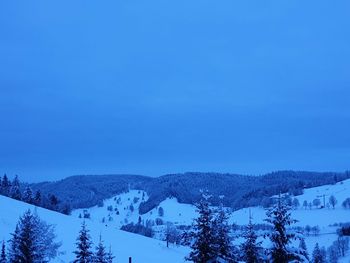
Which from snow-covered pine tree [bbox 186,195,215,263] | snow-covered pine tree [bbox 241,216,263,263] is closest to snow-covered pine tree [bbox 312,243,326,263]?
snow-covered pine tree [bbox 241,216,263,263]

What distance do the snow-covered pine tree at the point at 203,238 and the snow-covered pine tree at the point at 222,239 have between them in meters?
0.26

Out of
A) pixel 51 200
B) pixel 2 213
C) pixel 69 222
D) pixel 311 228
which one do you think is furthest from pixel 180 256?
pixel 311 228

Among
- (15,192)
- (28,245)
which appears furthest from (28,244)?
(15,192)

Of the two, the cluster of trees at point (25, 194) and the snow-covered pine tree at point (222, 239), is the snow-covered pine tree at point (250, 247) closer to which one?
the snow-covered pine tree at point (222, 239)

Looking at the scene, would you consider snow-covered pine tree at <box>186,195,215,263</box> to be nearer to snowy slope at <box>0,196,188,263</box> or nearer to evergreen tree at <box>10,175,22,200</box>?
snowy slope at <box>0,196,188,263</box>

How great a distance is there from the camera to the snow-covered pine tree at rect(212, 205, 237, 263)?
2244 centimetres

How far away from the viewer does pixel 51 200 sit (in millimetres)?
141750

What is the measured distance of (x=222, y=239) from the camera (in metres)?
22.9

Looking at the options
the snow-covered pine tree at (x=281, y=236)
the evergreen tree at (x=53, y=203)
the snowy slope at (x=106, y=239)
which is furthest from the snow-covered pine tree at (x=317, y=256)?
the evergreen tree at (x=53, y=203)

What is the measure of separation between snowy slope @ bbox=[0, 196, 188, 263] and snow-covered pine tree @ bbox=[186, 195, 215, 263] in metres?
51.5

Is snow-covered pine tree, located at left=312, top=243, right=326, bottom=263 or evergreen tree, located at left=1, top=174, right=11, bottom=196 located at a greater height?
evergreen tree, located at left=1, top=174, right=11, bottom=196

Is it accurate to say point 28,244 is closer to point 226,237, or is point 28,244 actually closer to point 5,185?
point 226,237

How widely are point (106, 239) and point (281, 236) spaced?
78.5 m

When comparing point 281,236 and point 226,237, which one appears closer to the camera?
point 281,236
